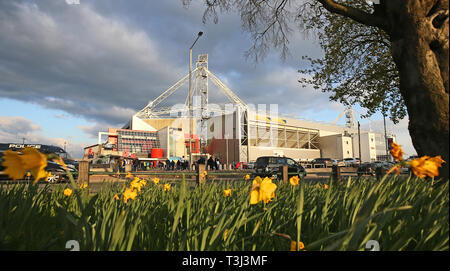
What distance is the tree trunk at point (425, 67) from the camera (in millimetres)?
2000

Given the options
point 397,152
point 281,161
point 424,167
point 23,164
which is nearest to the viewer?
point 23,164

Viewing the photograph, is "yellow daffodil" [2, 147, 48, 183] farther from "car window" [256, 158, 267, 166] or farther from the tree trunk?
"car window" [256, 158, 267, 166]

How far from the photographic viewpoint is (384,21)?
11.9 feet

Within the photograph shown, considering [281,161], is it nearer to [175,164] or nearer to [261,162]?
[261,162]

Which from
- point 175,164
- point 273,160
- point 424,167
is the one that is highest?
point 273,160

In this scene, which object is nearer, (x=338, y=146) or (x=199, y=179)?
(x=199, y=179)

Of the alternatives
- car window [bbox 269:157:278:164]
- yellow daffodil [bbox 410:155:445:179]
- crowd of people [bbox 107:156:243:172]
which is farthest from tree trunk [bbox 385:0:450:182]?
crowd of people [bbox 107:156:243:172]

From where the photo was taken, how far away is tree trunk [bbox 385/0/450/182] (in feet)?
6.56

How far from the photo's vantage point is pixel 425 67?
2.16 meters

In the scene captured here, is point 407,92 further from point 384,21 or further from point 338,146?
point 338,146

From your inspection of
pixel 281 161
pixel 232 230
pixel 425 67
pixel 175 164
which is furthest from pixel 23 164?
pixel 175 164

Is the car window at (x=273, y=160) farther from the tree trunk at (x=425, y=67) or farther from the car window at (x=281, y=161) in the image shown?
the tree trunk at (x=425, y=67)
